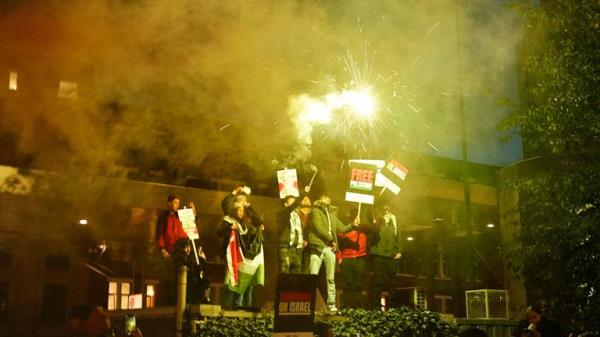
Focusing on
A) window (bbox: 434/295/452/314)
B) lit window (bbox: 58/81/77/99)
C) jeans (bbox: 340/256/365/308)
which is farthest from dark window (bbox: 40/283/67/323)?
window (bbox: 434/295/452/314)

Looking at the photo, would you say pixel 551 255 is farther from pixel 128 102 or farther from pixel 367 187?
pixel 128 102

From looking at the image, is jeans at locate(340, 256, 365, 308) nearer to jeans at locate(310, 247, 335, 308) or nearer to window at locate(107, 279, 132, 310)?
jeans at locate(310, 247, 335, 308)

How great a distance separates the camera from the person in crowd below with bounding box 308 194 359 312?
11.2 metres

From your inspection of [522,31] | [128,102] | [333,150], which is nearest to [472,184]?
[333,150]

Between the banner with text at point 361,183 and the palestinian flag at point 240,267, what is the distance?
292cm

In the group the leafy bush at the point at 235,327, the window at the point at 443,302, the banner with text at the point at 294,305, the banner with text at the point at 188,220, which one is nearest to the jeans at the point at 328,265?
the leafy bush at the point at 235,327

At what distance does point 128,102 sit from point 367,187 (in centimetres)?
486

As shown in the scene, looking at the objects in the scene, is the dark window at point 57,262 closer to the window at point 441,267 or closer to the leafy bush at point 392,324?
the leafy bush at point 392,324

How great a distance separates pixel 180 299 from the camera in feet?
31.9

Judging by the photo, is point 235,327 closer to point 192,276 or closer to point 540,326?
point 192,276

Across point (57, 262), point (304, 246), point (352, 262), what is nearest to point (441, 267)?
point (57, 262)

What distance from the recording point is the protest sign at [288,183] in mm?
11880

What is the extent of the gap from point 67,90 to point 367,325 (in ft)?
20.7

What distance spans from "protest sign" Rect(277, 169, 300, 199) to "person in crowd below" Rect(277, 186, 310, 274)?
63cm
